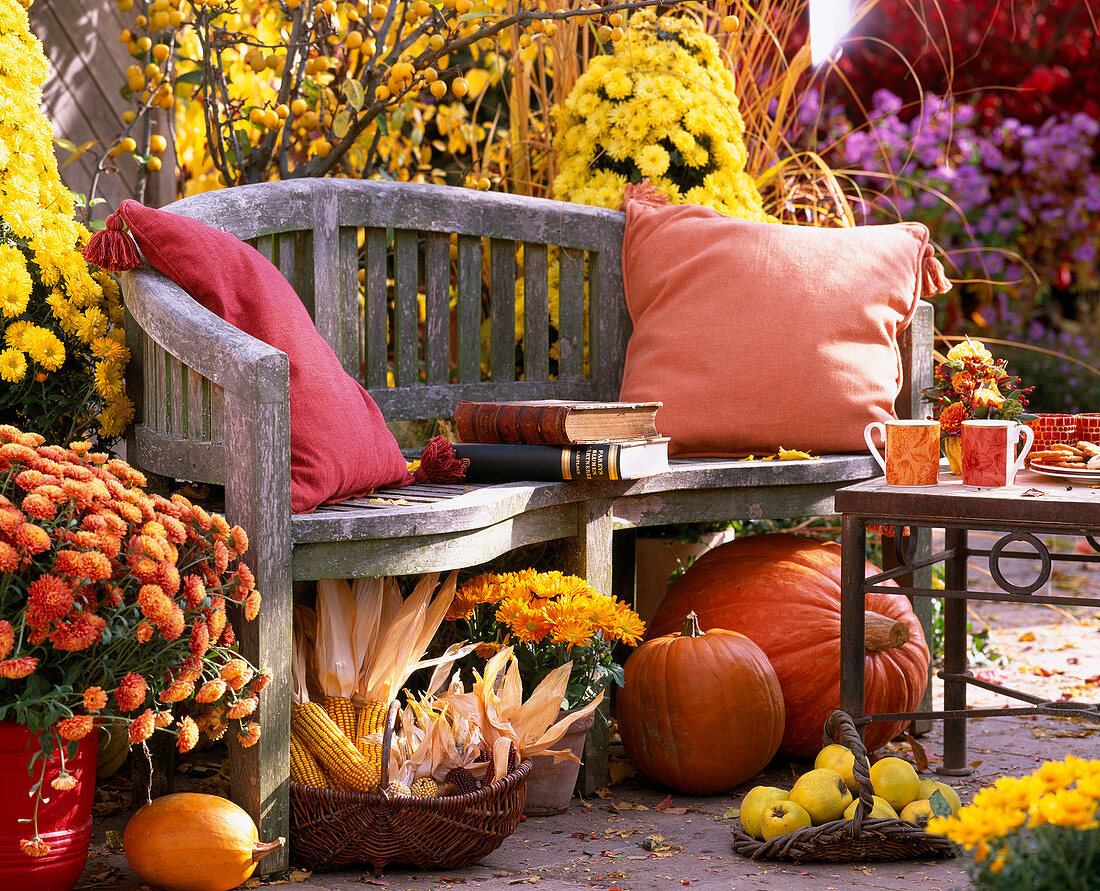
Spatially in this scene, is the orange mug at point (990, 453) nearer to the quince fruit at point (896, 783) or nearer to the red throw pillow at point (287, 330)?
the quince fruit at point (896, 783)

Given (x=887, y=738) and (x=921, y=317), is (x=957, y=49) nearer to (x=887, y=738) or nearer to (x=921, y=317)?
(x=921, y=317)

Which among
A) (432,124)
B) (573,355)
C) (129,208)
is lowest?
(573,355)

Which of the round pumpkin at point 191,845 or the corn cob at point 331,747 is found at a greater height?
the corn cob at point 331,747

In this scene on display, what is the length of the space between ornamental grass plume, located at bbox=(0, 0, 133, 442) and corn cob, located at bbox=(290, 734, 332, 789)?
74 centimetres

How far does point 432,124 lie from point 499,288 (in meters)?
2.01

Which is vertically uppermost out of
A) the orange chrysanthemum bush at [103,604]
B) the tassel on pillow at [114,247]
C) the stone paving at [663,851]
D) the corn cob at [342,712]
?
the tassel on pillow at [114,247]

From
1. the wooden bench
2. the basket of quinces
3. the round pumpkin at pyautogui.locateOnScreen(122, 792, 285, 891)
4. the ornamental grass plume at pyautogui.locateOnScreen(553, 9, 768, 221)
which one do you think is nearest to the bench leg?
Result: the wooden bench

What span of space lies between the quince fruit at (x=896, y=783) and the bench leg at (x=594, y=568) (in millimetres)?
615

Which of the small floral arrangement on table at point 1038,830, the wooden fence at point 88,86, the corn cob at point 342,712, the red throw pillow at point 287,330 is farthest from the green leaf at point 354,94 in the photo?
the small floral arrangement on table at point 1038,830

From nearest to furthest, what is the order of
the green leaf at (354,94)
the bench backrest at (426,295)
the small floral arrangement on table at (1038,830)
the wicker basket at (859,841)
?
the small floral arrangement on table at (1038,830) → the wicker basket at (859,841) → the bench backrest at (426,295) → the green leaf at (354,94)

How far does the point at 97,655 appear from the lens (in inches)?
68.4

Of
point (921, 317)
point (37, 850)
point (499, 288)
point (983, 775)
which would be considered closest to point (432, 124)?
point (499, 288)

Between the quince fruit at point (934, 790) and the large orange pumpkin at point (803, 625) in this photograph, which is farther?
the large orange pumpkin at point (803, 625)

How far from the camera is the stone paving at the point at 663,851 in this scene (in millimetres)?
2057
